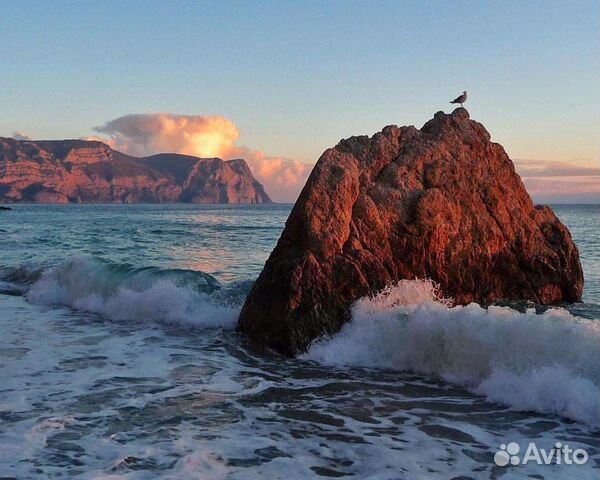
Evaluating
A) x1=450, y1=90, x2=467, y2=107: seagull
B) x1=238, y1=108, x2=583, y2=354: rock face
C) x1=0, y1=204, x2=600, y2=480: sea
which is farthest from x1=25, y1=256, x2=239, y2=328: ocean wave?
x1=450, y1=90, x2=467, y2=107: seagull

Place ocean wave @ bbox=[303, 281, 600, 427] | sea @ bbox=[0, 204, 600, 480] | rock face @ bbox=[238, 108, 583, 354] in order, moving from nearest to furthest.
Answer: sea @ bbox=[0, 204, 600, 480]
ocean wave @ bbox=[303, 281, 600, 427]
rock face @ bbox=[238, 108, 583, 354]

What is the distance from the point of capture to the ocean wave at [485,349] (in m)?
6.52

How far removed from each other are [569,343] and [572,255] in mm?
5868

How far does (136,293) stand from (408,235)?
18.4 ft

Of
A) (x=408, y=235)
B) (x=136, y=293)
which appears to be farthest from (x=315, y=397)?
(x=136, y=293)

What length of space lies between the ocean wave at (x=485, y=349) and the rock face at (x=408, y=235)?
0.41 metres

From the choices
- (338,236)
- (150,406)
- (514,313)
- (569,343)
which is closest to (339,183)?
(338,236)

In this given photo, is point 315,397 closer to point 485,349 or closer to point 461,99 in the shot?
point 485,349

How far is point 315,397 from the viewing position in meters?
6.76

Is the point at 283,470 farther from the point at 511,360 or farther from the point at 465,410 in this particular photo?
the point at 511,360

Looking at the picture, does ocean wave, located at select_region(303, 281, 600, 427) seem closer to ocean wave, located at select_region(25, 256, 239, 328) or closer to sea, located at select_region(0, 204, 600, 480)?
sea, located at select_region(0, 204, 600, 480)

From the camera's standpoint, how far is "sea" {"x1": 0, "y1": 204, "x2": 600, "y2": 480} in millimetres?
5023

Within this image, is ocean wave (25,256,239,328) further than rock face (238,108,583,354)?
Yes

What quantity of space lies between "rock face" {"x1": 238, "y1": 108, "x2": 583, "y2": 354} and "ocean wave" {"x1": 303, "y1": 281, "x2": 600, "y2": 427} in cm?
41
